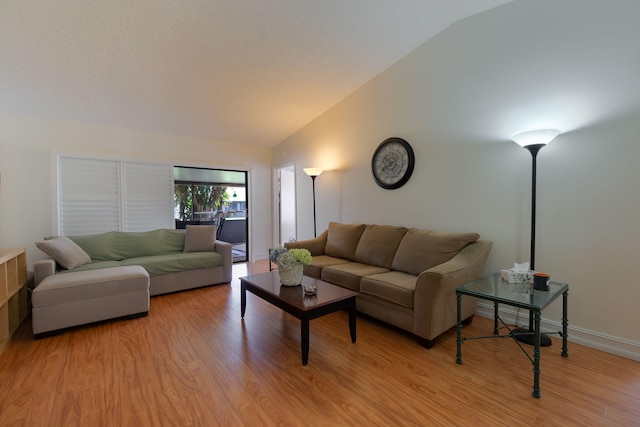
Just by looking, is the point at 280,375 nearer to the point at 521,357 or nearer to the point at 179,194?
the point at 521,357

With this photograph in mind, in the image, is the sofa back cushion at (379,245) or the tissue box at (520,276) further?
the sofa back cushion at (379,245)

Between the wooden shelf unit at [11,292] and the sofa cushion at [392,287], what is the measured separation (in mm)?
2967

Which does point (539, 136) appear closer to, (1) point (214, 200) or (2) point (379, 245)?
(2) point (379, 245)

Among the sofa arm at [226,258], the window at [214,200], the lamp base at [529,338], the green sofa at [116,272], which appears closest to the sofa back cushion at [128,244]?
the green sofa at [116,272]

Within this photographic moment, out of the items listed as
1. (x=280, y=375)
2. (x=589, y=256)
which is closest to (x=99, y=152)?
(x=280, y=375)

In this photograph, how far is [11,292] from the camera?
246cm

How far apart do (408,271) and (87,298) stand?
3016 millimetres

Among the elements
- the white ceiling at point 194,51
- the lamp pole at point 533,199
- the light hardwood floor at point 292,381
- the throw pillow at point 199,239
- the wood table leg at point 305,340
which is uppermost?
the white ceiling at point 194,51

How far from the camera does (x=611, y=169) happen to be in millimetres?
2133

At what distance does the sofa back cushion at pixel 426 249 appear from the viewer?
2.65 m

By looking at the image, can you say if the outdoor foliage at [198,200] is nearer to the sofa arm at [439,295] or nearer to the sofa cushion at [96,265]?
the sofa cushion at [96,265]

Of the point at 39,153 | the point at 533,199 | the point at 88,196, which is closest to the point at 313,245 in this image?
the point at 533,199

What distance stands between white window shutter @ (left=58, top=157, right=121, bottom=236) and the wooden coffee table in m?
2.84

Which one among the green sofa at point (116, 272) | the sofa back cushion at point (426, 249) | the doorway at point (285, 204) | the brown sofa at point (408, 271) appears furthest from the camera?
the doorway at point (285, 204)
